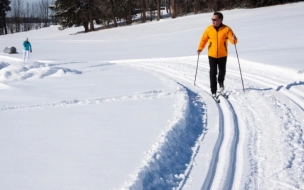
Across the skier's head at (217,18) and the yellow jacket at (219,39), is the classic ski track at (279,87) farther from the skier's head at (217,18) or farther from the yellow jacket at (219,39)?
the skier's head at (217,18)

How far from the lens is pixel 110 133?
474 cm

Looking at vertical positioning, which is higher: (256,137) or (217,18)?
(217,18)

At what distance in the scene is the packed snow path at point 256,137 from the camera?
346 cm

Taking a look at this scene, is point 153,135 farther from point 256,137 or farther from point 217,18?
point 217,18

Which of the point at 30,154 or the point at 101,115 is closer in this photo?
the point at 30,154

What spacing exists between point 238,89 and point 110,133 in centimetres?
431

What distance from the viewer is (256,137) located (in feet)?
15.1

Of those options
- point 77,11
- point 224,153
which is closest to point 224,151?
point 224,153

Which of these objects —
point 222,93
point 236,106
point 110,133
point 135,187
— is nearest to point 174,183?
point 135,187

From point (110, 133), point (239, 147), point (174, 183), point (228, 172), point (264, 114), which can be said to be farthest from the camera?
point (264, 114)

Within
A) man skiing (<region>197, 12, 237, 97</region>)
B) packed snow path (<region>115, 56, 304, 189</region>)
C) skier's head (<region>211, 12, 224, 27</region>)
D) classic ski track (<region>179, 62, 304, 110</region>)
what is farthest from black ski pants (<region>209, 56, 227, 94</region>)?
classic ski track (<region>179, 62, 304, 110</region>)

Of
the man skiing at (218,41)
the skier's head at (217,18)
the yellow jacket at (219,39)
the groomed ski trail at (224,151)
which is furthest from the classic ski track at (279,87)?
the skier's head at (217,18)

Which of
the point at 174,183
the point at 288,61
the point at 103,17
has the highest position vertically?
the point at 103,17

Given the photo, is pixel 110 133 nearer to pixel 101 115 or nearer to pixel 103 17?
pixel 101 115
